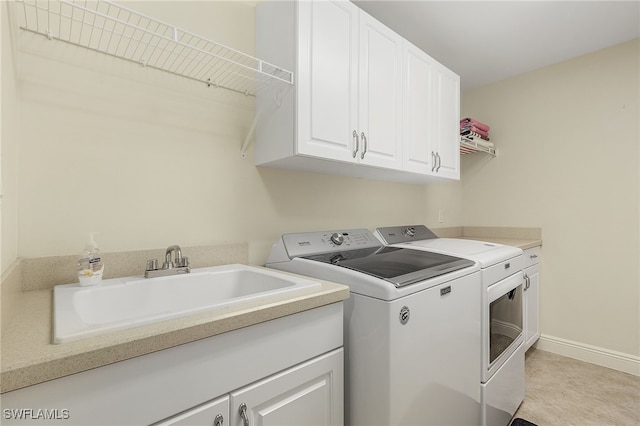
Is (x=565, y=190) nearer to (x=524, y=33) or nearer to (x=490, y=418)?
(x=524, y=33)

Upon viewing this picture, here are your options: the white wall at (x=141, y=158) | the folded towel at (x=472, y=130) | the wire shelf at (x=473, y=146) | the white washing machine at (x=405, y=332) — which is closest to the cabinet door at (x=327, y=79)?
the white wall at (x=141, y=158)

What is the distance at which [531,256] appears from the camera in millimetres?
2639

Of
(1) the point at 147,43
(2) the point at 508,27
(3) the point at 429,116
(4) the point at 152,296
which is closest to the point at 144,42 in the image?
(1) the point at 147,43

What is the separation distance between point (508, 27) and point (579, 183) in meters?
1.37

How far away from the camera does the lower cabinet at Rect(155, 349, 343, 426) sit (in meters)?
0.79

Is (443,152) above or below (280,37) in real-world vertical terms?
below

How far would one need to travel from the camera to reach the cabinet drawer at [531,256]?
253cm

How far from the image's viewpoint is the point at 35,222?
1.07 m

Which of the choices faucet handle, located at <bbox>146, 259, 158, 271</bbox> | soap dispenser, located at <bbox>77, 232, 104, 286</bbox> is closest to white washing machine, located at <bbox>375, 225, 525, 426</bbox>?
faucet handle, located at <bbox>146, 259, 158, 271</bbox>

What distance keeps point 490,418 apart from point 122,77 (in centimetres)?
228

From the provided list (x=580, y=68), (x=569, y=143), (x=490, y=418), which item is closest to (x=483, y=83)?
(x=580, y=68)

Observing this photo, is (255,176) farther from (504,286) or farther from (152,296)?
(504,286)

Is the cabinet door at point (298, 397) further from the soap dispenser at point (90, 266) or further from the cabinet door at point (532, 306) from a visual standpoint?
the cabinet door at point (532, 306)

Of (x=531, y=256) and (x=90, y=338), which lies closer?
(x=90, y=338)
